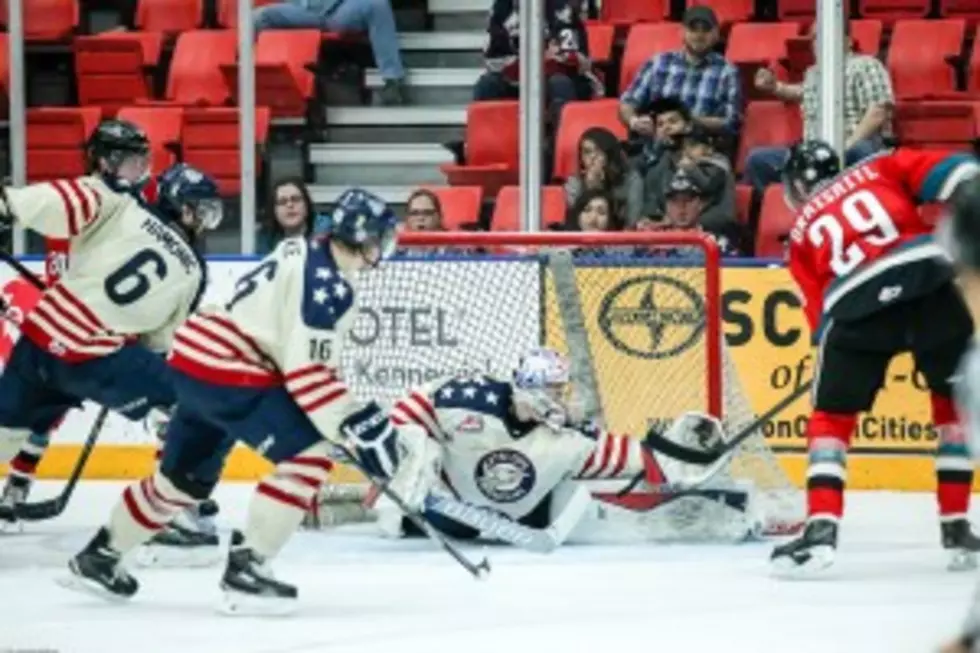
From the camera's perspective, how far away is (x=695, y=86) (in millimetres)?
9844

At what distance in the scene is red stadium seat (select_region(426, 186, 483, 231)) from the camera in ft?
33.0

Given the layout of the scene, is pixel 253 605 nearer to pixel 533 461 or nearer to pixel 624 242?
pixel 533 461

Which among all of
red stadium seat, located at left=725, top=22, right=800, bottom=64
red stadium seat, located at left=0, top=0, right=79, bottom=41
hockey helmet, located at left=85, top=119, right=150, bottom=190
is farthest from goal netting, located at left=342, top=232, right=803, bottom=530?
red stadium seat, located at left=0, top=0, right=79, bottom=41

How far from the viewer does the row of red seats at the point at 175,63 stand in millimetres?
10859

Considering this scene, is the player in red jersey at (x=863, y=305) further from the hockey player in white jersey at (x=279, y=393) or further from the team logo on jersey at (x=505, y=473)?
the hockey player in white jersey at (x=279, y=393)

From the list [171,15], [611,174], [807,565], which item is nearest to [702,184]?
[611,174]

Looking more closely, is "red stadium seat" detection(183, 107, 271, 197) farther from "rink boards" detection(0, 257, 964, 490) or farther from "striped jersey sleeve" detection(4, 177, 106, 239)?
"striped jersey sleeve" detection(4, 177, 106, 239)

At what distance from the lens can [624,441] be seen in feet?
26.1

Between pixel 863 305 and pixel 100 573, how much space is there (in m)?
1.90

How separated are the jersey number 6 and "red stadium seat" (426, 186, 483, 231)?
2.53m

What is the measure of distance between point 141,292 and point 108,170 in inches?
12.7

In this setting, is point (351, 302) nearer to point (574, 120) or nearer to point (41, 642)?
point (41, 642)

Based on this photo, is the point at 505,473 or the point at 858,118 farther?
the point at 858,118

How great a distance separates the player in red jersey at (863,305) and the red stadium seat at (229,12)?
14.5 feet
